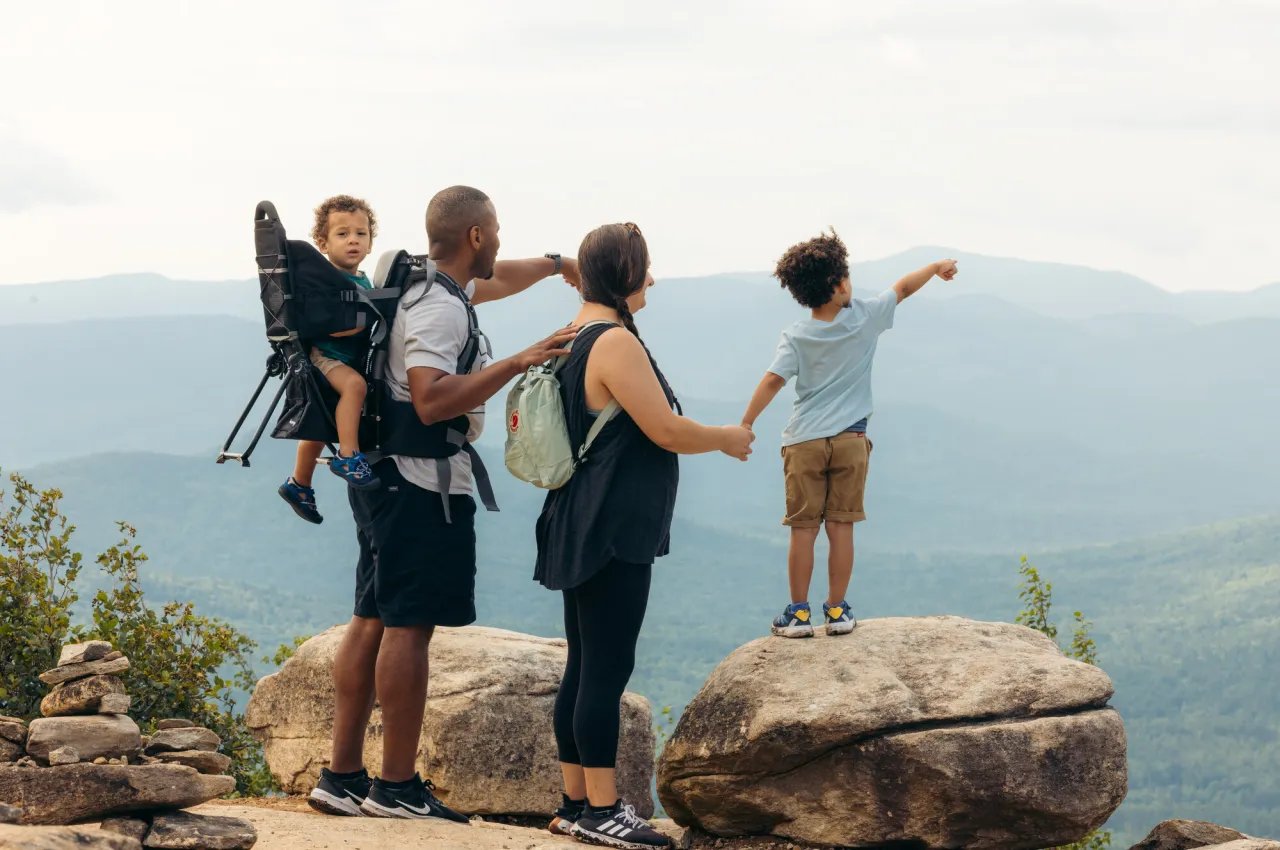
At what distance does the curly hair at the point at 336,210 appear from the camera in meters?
6.62

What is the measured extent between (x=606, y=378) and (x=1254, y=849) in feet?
14.0

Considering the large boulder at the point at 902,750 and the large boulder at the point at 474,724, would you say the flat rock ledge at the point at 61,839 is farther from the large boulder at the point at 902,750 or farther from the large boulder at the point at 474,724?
the large boulder at the point at 902,750

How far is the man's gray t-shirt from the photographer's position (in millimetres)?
5598

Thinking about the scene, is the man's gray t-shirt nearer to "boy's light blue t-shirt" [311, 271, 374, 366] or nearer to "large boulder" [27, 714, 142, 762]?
"boy's light blue t-shirt" [311, 271, 374, 366]

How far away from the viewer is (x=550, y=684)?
806 centimetres

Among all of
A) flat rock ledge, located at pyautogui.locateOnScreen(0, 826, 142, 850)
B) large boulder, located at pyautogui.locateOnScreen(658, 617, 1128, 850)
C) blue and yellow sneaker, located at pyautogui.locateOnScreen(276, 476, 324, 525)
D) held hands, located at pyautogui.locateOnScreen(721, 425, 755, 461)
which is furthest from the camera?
large boulder, located at pyautogui.locateOnScreen(658, 617, 1128, 850)

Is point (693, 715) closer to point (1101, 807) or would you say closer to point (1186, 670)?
point (1101, 807)

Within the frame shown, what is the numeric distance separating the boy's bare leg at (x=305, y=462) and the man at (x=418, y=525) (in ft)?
1.11

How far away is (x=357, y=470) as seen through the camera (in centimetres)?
567

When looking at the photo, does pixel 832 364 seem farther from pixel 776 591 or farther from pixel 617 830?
pixel 776 591

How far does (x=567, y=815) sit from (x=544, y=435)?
6.02 feet

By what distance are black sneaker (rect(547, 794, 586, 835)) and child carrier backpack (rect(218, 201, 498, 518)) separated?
1530 mm

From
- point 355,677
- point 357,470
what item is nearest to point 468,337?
point 357,470

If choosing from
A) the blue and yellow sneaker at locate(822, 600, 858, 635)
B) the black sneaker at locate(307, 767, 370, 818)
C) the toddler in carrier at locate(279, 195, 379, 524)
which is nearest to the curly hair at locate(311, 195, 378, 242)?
the toddler in carrier at locate(279, 195, 379, 524)
